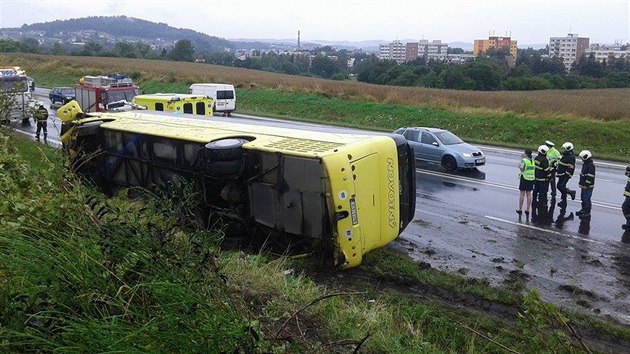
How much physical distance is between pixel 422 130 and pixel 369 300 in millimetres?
13231

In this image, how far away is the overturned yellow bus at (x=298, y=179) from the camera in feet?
30.8

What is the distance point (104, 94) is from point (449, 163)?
1481 cm

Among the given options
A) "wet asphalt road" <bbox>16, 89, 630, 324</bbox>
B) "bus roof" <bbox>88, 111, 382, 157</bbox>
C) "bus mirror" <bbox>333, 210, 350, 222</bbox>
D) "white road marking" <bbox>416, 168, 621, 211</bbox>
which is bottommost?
"wet asphalt road" <bbox>16, 89, 630, 324</bbox>

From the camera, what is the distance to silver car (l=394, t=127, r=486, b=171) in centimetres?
1983

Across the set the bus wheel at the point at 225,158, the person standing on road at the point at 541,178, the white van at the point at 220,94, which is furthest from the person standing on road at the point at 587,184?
the white van at the point at 220,94

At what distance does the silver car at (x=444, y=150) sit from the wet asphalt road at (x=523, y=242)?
1.33 m

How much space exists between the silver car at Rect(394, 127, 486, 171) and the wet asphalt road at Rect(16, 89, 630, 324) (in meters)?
1.33

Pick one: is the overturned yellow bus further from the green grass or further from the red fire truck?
the green grass

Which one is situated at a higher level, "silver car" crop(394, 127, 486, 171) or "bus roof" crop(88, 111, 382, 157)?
"bus roof" crop(88, 111, 382, 157)

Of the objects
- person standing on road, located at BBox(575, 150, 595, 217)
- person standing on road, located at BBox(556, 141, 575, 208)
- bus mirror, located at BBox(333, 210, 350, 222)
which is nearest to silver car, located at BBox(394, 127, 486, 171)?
person standing on road, located at BBox(556, 141, 575, 208)

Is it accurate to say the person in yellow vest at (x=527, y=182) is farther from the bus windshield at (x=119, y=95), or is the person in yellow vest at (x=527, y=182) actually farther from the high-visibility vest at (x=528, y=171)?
the bus windshield at (x=119, y=95)

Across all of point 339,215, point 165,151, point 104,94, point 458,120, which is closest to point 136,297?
point 339,215

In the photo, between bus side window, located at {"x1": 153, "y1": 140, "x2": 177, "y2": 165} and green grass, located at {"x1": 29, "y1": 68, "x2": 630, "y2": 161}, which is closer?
bus side window, located at {"x1": 153, "y1": 140, "x2": 177, "y2": 165}

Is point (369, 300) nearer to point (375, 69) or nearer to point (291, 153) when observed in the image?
point (291, 153)
